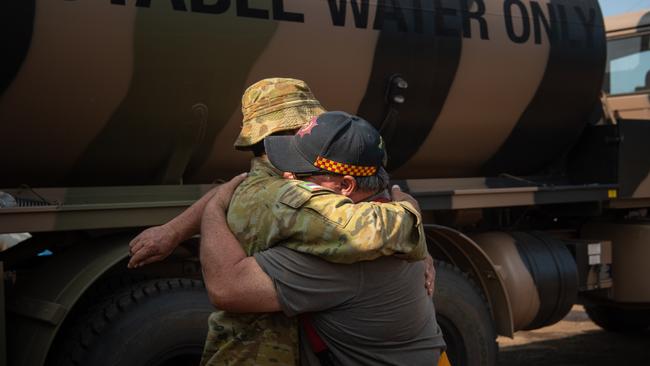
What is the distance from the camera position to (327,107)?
397cm

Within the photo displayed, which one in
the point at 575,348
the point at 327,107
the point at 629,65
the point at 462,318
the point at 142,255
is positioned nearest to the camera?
the point at 142,255

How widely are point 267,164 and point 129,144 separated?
4.85ft

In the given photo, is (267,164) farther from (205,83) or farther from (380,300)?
(205,83)

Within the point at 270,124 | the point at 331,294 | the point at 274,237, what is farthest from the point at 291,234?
the point at 270,124

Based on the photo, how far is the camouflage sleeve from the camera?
1.85 m

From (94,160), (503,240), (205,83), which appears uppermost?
(205,83)

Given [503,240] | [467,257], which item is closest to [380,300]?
[467,257]

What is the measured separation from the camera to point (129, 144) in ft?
11.6

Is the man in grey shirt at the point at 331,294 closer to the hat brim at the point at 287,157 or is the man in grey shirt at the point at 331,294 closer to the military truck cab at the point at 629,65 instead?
the hat brim at the point at 287,157

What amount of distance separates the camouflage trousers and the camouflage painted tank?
5.55 ft

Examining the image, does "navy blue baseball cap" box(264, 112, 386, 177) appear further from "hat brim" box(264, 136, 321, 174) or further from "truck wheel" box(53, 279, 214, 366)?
"truck wheel" box(53, 279, 214, 366)

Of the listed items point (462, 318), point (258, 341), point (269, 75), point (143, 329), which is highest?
point (269, 75)

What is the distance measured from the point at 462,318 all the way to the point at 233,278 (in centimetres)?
245

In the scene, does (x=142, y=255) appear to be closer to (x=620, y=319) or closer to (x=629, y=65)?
(x=629, y=65)
